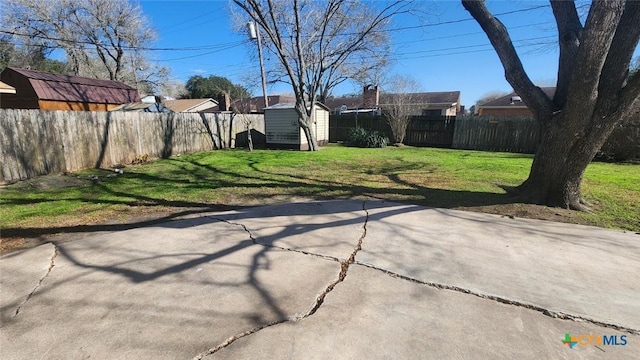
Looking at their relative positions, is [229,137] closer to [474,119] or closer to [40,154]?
[40,154]

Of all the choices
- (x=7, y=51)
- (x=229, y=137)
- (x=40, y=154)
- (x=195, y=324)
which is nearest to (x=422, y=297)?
(x=195, y=324)

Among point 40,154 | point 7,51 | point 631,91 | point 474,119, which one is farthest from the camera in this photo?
point 7,51

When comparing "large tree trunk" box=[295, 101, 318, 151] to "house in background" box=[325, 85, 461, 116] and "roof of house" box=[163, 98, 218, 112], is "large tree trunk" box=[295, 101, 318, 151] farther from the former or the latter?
"roof of house" box=[163, 98, 218, 112]

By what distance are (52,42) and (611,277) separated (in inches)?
1334

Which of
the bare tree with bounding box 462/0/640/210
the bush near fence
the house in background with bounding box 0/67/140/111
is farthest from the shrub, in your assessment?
the house in background with bounding box 0/67/140/111

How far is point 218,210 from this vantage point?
4.70 meters

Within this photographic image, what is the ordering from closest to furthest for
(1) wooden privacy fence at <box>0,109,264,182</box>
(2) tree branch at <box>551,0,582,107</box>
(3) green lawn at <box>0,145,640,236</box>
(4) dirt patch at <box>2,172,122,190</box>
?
1. (3) green lawn at <box>0,145,640,236</box>
2. (2) tree branch at <box>551,0,582,107</box>
3. (4) dirt patch at <box>2,172,122,190</box>
4. (1) wooden privacy fence at <box>0,109,264,182</box>

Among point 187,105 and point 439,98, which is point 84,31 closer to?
point 187,105

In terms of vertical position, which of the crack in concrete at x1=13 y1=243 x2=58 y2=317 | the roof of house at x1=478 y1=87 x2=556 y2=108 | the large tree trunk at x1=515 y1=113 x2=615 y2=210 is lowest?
the crack in concrete at x1=13 y1=243 x2=58 y2=317

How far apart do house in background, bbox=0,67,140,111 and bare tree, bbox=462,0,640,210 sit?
18908 mm

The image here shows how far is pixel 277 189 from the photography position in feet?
20.1

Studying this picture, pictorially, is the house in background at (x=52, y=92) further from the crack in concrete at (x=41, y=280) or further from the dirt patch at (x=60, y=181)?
the crack in concrete at (x=41, y=280)

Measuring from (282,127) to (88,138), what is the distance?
7.89 meters

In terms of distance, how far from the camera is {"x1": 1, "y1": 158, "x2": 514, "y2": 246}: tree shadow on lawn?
3941 millimetres
